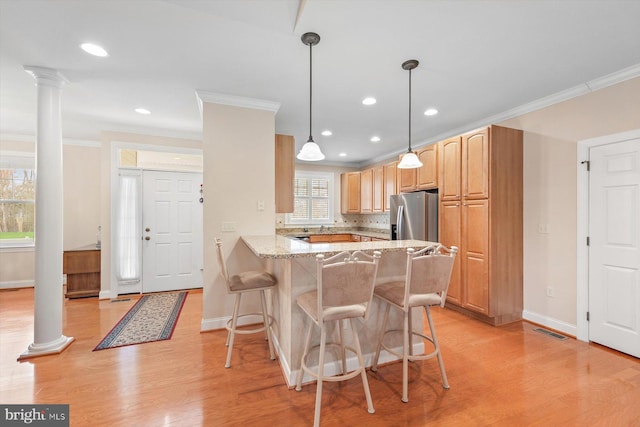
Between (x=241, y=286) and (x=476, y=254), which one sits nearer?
(x=241, y=286)

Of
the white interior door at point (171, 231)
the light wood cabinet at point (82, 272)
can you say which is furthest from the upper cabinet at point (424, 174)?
the light wood cabinet at point (82, 272)

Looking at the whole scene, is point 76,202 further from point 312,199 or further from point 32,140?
point 312,199

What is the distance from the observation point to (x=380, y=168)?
569cm

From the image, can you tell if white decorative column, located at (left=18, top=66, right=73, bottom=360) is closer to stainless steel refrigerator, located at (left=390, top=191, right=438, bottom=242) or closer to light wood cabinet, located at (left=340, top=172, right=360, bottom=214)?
stainless steel refrigerator, located at (left=390, top=191, right=438, bottom=242)

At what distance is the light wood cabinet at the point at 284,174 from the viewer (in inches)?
151

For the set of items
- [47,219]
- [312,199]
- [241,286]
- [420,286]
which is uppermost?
[312,199]

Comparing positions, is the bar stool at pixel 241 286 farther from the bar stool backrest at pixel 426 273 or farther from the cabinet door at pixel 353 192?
the cabinet door at pixel 353 192

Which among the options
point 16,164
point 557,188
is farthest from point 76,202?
point 557,188

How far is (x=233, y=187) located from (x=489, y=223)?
9.92 ft

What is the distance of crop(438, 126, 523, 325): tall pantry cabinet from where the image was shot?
3.25 meters

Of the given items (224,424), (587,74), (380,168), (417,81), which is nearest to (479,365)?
(224,424)

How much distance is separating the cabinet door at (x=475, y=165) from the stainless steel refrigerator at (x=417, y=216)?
0.58 meters

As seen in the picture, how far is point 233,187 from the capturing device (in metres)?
3.23

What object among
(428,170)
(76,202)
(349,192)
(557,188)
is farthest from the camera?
(349,192)
